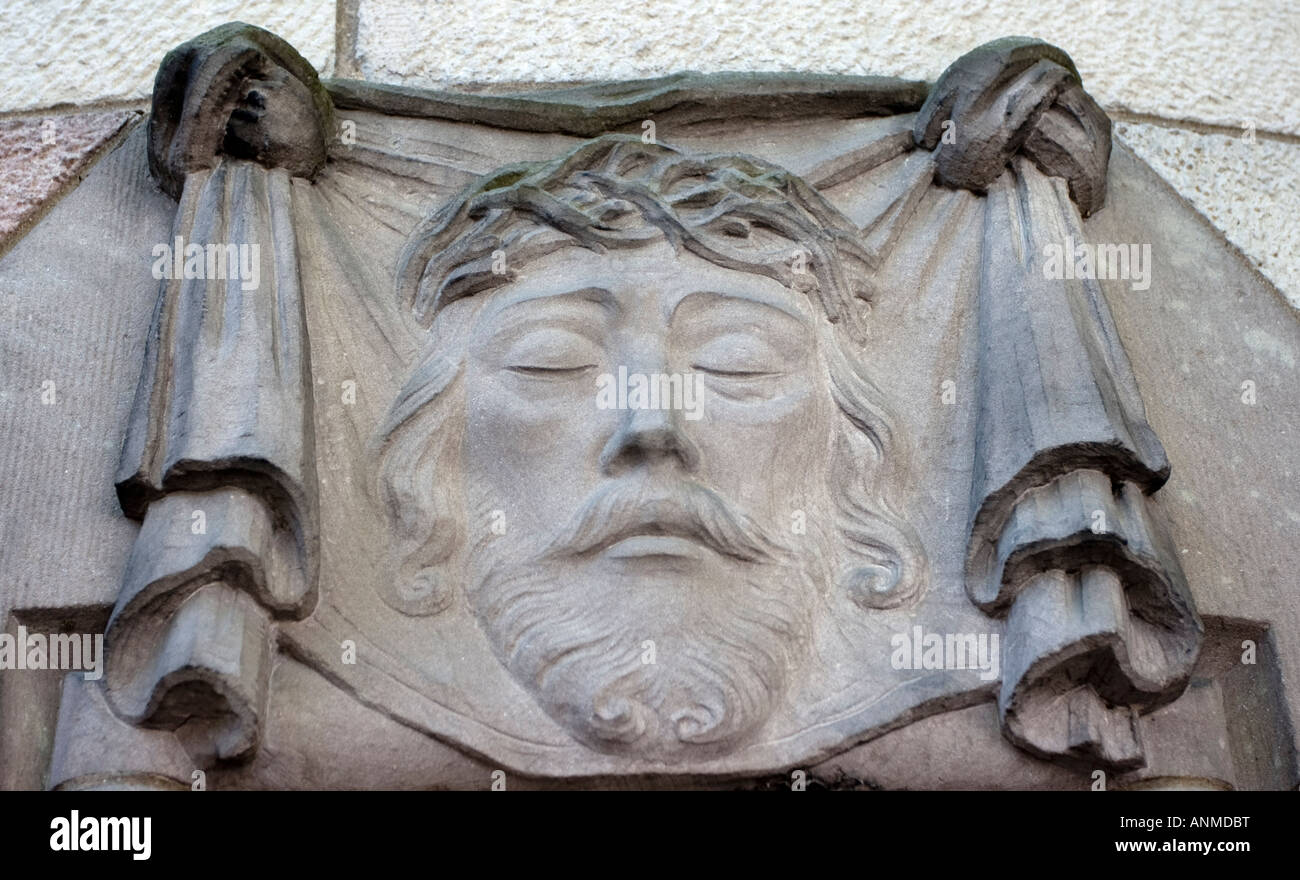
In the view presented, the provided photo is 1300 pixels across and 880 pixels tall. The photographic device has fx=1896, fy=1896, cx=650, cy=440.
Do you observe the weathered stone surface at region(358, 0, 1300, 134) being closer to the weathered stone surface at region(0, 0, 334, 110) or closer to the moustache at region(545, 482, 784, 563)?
the weathered stone surface at region(0, 0, 334, 110)

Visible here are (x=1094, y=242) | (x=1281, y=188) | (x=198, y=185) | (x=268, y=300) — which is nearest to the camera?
(x=268, y=300)

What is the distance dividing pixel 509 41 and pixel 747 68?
42 cm

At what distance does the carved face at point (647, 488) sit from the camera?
2389 millimetres

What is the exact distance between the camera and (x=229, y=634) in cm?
233

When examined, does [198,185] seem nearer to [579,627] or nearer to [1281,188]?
[579,627]

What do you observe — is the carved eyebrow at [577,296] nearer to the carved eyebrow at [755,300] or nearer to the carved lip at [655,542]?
the carved eyebrow at [755,300]

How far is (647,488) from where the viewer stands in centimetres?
248

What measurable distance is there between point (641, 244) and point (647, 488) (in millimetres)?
421

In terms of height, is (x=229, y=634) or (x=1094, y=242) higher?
(x=1094, y=242)

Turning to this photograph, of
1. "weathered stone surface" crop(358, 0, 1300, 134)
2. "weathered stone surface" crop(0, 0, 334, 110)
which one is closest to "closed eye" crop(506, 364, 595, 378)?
"weathered stone surface" crop(358, 0, 1300, 134)

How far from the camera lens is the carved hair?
2561 millimetres

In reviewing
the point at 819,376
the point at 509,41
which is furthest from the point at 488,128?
the point at 819,376

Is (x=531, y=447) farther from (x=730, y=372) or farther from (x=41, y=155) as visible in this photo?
(x=41, y=155)

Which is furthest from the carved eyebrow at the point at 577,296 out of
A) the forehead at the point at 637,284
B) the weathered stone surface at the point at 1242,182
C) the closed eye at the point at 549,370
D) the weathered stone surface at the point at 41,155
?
the weathered stone surface at the point at 1242,182
